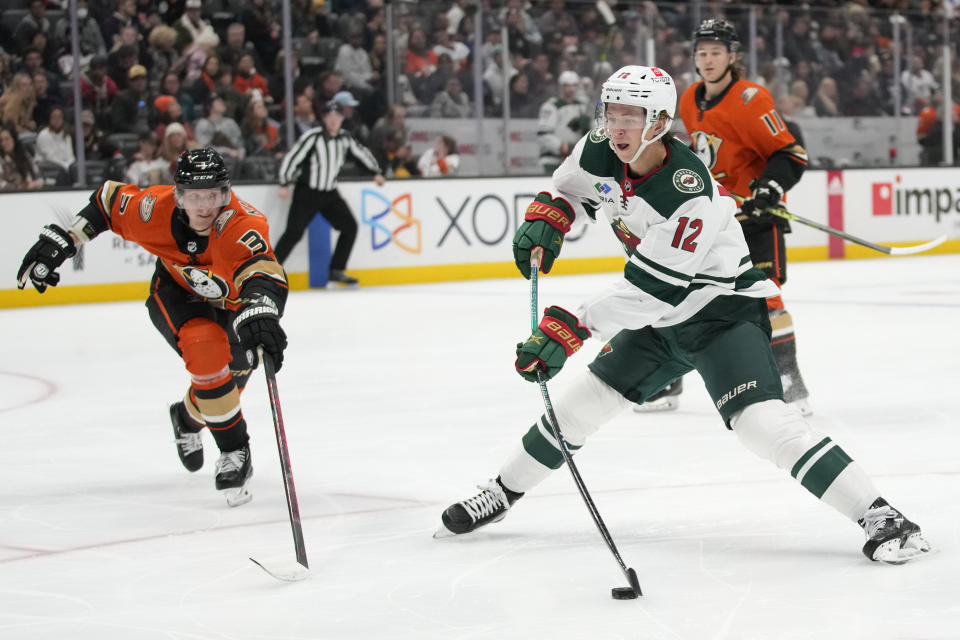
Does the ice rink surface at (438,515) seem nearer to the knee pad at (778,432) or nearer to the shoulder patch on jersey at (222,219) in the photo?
the knee pad at (778,432)

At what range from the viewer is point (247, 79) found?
10.3 m

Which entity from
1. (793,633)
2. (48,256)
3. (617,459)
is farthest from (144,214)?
(793,633)

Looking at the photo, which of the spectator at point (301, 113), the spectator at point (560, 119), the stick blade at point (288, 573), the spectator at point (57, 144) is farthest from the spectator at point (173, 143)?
the stick blade at point (288, 573)

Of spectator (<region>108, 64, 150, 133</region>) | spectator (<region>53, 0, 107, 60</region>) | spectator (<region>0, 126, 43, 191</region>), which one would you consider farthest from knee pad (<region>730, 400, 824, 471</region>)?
spectator (<region>53, 0, 107, 60</region>)

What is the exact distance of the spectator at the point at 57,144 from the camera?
9.38 meters

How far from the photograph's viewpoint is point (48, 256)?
11.9 ft

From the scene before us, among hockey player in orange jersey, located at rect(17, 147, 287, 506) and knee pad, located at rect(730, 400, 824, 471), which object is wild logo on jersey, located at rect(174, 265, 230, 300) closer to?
hockey player in orange jersey, located at rect(17, 147, 287, 506)

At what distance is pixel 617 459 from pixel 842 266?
25.2 ft

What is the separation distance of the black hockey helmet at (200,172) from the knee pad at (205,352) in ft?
1.30

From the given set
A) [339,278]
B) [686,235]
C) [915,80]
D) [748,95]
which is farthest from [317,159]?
[686,235]

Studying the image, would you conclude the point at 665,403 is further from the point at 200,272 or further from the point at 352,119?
the point at 352,119

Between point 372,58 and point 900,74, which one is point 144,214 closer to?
point 372,58

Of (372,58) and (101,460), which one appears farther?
(372,58)

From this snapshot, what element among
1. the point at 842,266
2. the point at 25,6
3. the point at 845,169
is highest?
the point at 25,6
